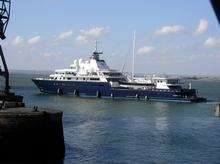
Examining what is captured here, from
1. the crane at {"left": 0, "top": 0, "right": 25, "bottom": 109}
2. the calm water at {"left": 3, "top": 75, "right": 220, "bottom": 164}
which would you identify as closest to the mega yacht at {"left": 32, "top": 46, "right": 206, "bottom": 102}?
the calm water at {"left": 3, "top": 75, "right": 220, "bottom": 164}

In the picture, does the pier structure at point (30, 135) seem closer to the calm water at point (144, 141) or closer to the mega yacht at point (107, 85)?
the calm water at point (144, 141)

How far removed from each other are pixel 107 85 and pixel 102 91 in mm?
1830

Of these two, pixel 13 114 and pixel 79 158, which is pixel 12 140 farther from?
pixel 79 158

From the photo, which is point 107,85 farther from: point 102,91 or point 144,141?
point 144,141

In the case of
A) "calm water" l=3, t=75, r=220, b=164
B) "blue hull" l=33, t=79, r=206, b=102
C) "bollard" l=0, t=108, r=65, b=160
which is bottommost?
"calm water" l=3, t=75, r=220, b=164

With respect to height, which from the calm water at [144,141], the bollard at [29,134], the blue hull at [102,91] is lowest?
the calm water at [144,141]

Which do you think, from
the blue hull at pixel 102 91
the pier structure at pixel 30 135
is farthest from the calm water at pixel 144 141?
the blue hull at pixel 102 91

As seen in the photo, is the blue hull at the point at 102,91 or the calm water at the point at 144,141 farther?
the blue hull at the point at 102,91

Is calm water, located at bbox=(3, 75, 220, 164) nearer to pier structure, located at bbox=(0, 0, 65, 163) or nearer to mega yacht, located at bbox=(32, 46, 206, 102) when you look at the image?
pier structure, located at bbox=(0, 0, 65, 163)

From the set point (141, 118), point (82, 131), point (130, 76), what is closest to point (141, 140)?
point (82, 131)

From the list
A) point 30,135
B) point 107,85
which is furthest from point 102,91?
point 30,135

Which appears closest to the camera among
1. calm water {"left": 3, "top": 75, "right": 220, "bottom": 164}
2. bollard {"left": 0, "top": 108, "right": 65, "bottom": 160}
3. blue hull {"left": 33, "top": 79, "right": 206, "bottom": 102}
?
bollard {"left": 0, "top": 108, "right": 65, "bottom": 160}

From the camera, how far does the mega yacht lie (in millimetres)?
100688

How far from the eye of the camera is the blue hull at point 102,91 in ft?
327
